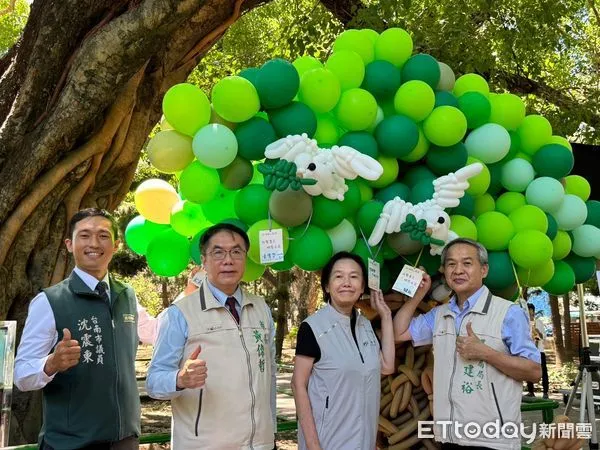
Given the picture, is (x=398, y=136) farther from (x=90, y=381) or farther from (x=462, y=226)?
(x=90, y=381)

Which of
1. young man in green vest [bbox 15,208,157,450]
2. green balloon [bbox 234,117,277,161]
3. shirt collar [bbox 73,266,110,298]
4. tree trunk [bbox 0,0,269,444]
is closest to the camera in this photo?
young man in green vest [bbox 15,208,157,450]

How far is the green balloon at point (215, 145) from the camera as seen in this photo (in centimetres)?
302

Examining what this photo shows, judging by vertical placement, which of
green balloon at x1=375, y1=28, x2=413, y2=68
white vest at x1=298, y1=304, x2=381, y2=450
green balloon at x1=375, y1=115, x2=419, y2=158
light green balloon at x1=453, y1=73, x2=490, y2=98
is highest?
green balloon at x1=375, y1=28, x2=413, y2=68

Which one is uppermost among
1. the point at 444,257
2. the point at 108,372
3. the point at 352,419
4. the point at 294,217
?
the point at 294,217

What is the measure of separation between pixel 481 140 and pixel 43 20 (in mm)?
3166

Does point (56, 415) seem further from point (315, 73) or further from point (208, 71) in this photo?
point (208, 71)

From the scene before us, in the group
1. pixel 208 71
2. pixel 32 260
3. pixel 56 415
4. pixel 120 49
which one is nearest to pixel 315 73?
pixel 120 49

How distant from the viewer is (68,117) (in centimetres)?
423

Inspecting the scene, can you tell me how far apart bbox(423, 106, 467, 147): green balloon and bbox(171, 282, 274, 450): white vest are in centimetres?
133

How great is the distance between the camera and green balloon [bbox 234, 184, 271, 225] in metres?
3.09

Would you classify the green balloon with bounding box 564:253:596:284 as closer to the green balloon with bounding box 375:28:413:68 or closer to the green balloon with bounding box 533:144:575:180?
the green balloon with bounding box 533:144:575:180

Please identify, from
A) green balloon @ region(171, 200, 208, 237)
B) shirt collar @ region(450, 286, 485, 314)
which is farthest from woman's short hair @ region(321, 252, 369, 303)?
green balloon @ region(171, 200, 208, 237)

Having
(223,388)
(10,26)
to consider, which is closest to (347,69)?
(223,388)

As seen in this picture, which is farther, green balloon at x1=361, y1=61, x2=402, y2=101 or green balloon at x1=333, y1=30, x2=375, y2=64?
green balloon at x1=333, y1=30, x2=375, y2=64
